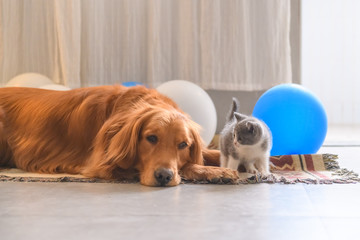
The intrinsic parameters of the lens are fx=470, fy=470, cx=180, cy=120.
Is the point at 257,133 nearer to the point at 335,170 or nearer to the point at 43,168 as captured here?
the point at 335,170

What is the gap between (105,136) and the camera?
237cm

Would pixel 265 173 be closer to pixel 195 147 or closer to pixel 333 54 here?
pixel 195 147

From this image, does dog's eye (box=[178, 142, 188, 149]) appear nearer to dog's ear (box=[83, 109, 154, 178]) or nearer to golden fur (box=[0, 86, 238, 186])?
golden fur (box=[0, 86, 238, 186])

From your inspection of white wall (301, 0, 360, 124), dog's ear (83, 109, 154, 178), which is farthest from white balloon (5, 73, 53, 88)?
white wall (301, 0, 360, 124)

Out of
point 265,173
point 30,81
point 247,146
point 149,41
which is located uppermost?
point 149,41

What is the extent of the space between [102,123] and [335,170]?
1.28 m

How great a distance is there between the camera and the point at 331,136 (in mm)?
4742

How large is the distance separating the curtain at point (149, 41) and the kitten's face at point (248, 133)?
1.83m

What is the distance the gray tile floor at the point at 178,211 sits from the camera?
1370 millimetres

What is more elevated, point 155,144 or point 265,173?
point 155,144

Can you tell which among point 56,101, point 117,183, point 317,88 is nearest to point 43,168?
point 56,101

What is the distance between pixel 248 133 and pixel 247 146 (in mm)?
91

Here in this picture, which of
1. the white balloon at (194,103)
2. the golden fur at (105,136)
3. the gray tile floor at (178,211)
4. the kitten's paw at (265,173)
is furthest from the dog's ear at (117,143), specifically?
the white balloon at (194,103)

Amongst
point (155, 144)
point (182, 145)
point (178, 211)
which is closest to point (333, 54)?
point (182, 145)
